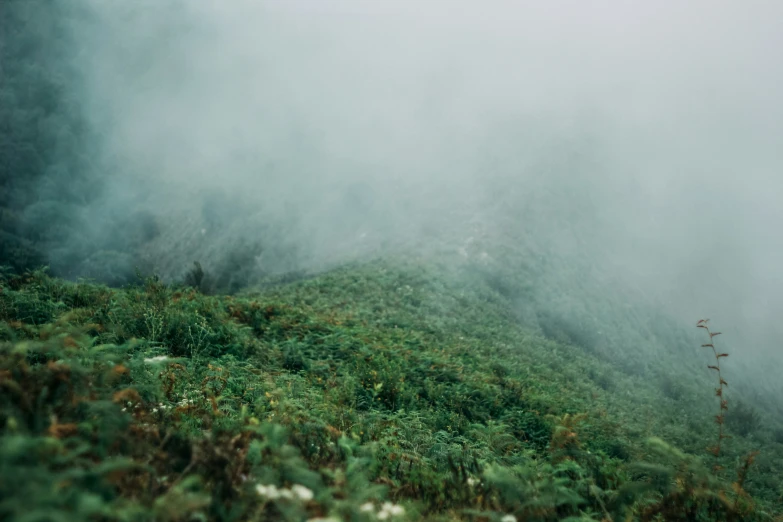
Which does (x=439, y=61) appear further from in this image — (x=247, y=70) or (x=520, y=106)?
(x=247, y=70)

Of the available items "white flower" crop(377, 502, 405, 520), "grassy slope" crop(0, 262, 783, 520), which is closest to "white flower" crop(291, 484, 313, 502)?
"grassy slope" crop(0, 262, 783, 520)

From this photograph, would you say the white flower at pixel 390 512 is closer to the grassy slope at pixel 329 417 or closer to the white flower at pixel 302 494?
the grassy slope at pixel 329 417

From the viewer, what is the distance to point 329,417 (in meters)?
5.56

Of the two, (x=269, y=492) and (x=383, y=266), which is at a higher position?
(x=383, y=266)

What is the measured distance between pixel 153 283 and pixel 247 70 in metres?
56.2

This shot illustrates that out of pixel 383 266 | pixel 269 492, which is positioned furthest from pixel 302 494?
pixel 383 266

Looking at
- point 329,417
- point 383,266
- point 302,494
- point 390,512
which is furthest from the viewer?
point 383,266

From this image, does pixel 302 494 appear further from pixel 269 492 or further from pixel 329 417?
pixel 329 417

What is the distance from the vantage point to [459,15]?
190ft

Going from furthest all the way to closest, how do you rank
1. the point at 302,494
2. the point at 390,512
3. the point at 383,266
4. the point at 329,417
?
the point at 383,266
the point at 329,417
the point at 390,512
the point at 302,494

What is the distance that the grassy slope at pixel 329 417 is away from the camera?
A: 8.68 ft

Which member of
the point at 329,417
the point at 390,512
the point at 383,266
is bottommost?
the point at 390,512

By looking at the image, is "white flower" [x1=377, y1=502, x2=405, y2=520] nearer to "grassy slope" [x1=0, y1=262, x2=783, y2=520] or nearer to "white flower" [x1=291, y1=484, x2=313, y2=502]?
"grassy slope" [x1=0, y1=262, x2=783, y2=520]

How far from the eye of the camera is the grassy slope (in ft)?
8.68
